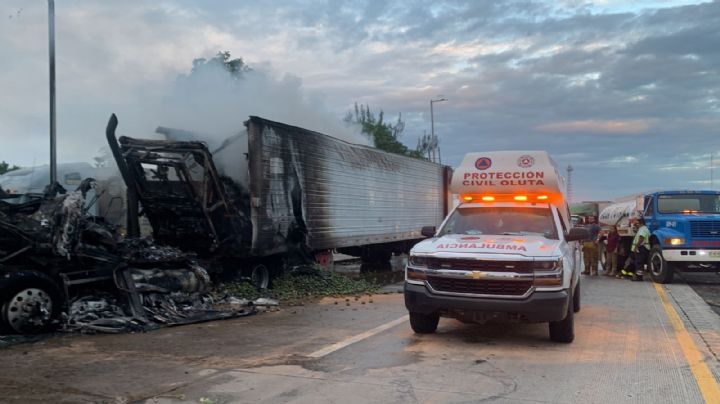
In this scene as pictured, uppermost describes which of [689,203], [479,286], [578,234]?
[689,203]

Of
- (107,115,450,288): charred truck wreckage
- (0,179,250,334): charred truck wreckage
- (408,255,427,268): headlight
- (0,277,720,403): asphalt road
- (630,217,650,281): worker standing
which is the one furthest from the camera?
(630,217,650,281): worker standing

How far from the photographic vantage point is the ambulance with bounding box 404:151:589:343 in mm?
6652

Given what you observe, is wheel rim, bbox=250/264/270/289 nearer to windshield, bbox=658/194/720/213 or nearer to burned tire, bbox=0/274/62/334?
burned tire, bbox=0/274/62/334

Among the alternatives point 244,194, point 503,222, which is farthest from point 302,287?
point 503,222

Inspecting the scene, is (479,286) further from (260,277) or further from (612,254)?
(612,254)

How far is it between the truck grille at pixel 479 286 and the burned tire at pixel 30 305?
15.8ft

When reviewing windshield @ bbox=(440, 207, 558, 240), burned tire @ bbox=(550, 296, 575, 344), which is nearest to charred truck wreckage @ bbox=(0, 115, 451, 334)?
windshield @ bbox=(440, 207, 558, 240)

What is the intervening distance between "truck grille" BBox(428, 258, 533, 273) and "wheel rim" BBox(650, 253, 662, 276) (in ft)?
33.6

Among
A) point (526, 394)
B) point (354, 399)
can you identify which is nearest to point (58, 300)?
point (354, 399)

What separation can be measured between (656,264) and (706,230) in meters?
1.47

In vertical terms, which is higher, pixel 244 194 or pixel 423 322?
pixel 244 194

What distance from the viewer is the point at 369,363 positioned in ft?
20.3

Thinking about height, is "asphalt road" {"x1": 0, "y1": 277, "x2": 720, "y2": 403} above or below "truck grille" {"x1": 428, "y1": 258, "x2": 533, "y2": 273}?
below

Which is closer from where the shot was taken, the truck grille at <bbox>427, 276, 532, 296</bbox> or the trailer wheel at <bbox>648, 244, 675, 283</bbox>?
the truck grille at <bbox>427, 276, 532, 296</bbox>
